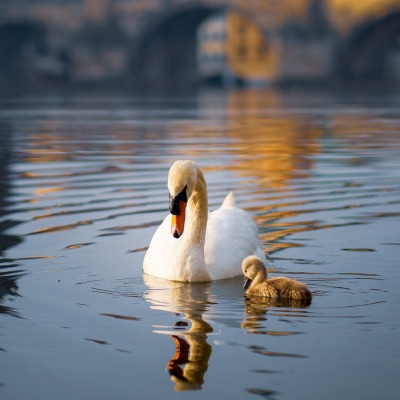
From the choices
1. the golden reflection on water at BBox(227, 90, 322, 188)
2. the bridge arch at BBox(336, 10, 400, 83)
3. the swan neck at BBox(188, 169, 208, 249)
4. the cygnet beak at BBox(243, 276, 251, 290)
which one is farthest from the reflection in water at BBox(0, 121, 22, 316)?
the bridge arch at BBox(336, 10, 400, 83)

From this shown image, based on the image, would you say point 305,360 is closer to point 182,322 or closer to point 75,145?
point 182,322

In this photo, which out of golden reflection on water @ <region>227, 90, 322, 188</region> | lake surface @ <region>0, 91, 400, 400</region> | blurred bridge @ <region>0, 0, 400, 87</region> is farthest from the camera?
blurred bridge @ <region>0, 0, 400, 87</region>

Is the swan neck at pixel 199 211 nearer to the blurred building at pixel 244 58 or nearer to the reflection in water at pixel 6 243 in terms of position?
the reflection in water at pixel 6 243

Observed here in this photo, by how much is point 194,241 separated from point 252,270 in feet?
1.55

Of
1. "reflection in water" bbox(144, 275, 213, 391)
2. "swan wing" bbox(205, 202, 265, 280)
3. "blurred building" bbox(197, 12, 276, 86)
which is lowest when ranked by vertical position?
"reflection in water" bbox(144, 275, 213, 391)

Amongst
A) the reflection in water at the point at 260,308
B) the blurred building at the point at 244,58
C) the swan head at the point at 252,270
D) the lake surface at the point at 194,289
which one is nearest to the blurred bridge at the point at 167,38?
the blurred building at the point at 244,58

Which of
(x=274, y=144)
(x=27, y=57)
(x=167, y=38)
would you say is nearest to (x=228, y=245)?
(x=274, y=144)

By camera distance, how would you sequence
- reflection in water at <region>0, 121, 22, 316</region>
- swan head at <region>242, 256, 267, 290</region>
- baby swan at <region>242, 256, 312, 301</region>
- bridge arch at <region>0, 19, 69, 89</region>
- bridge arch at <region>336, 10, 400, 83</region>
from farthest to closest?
bridge arch at <region>0, 19, 69, 89</region>
bridge arch at <region>336, 10, 400, 83</region>
reflection in water at <region>0, 121, 22, 316</region>
swan head at <region>242, 256, 267, 290</region>
baby swan at <region>242, 256, 312, 301</region>

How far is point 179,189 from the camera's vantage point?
5.66m

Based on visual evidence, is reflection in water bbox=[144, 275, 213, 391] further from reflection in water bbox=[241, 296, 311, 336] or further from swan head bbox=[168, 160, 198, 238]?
swan head bbox=[168, 160, 198, 238]

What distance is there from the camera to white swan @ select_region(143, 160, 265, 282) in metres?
5.66

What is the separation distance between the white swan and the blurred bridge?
3864cm

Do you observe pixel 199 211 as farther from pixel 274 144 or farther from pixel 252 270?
pixel 274 144

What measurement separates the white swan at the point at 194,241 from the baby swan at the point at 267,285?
0.33m
